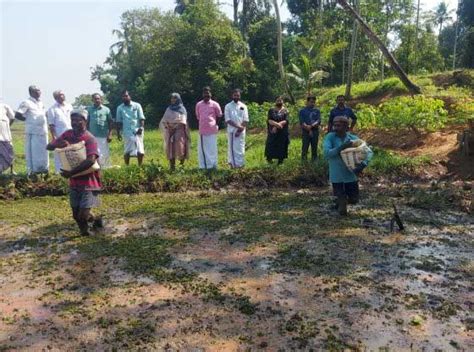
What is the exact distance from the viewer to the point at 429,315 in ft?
13.3

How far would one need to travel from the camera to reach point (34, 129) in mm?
9680

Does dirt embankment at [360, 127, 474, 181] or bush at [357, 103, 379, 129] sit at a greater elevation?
bush at [357, 103, 379, 129]

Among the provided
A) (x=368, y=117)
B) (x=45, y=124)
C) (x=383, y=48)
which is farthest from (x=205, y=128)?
(x=383, y=48)

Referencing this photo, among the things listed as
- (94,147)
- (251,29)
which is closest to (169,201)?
(94,147)

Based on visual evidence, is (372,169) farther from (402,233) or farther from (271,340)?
(271,340)

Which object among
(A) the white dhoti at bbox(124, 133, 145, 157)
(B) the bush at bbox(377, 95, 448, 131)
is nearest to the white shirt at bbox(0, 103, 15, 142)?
(A) the white dhoti at bbox(124, 133, 145, 157)

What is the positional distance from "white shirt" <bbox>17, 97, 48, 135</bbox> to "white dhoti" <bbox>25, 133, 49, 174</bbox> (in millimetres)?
115

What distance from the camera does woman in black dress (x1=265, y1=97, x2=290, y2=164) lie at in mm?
10000

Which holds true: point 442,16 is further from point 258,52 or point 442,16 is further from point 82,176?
point 82,176

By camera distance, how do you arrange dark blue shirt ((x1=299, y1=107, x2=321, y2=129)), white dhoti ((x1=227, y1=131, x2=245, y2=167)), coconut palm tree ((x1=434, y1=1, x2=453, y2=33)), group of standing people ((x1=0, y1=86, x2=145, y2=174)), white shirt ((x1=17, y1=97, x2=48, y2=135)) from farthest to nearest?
coconut palm tree ((x1=434, y1=1, x2=453, y2=33)), white dhoti ((x1=227, y1=131, x2=245, y2=167)), dark blue shirt ((x1=299, y1=107, x2=321, y2=129)), white shirt ((x1=17, y1=97, x2=48, y2=135)), group of standing people ((x1=0, y1=86, x2=145, y2=174))

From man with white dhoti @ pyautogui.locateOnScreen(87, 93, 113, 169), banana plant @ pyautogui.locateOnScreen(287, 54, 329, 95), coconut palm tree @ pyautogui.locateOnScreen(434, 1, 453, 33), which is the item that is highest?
coconut palm tree @ pyautogui.locateOnScreen(434, 1, 453, 33)

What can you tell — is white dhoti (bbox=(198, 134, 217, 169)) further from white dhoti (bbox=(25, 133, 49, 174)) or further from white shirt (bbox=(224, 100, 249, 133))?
white dhoti (bbox=(25, 133, 49, 174))

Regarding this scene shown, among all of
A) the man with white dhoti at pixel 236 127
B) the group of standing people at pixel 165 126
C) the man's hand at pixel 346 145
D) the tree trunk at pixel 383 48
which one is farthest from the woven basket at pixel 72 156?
the tree trunk at pixel 383 48

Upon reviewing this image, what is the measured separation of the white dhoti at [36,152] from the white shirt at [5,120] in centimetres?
39
